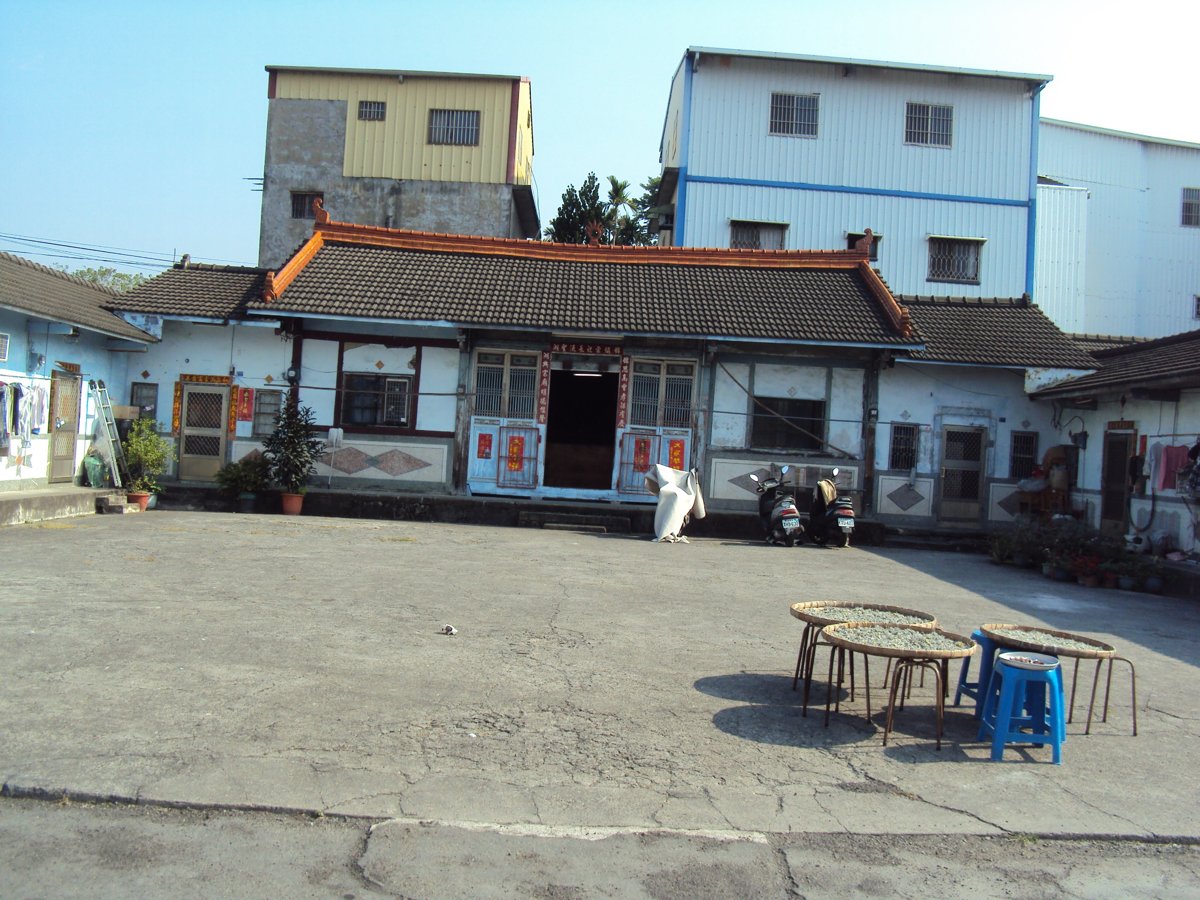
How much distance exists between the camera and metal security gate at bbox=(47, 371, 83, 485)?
1476cm

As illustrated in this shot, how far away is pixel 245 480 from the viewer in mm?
16031

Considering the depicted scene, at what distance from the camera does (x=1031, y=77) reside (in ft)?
77.8

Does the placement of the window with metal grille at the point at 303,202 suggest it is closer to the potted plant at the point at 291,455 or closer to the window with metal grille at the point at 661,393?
the potted plant at the point at 291,455

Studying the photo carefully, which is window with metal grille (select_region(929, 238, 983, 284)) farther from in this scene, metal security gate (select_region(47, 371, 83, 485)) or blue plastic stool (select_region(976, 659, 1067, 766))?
blue plastic stool (select_region(976, 659, 1067, 766))

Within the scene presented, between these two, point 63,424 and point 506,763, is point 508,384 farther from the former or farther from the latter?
point 506,763

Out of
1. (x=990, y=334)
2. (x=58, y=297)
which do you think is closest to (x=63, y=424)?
(x=58, y=297)

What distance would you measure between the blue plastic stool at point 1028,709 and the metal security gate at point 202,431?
14.9 metres

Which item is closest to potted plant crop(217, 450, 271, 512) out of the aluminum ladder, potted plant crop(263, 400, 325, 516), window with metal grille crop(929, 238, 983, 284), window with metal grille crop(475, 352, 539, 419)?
potted plant crop(263, 400, 325, 516)

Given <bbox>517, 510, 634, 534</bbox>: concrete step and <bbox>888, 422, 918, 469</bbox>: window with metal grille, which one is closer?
<bbox>517, 510, 634, 534</bbox>: concrete step

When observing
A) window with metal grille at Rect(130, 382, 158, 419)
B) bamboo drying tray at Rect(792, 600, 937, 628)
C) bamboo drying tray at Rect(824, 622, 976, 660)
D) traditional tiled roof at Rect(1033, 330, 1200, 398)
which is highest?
traditional tiled roof at Rect(1033, 330, 1200, 398)

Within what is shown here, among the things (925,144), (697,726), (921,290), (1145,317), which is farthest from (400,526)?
(1145,317)

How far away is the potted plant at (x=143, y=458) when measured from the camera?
621 inches

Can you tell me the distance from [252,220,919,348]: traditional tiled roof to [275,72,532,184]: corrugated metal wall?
24.3 feet

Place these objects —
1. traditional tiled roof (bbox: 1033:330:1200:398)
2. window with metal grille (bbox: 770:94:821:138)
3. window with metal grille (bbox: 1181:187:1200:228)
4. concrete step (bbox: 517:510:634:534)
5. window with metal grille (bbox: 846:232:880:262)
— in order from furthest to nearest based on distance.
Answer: window with metal grille (bbox: 1181:187:1200:228) → window with metal grille (bbox: 770:94:821:138) → window with metal grille (bbox: 846:232:880:262) → concrete step (bbox: 517:510:634:534) → traditional tiled roof (bbox: 1033:330:1200:398)
